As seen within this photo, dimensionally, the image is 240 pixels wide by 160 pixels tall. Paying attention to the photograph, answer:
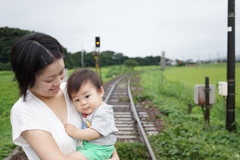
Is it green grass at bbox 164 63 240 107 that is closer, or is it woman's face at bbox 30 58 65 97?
woman's face at bbox 30 58 65 97

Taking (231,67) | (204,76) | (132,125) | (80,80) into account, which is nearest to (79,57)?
(204,76)

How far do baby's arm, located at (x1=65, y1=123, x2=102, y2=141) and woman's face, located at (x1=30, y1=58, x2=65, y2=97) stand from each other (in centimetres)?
22

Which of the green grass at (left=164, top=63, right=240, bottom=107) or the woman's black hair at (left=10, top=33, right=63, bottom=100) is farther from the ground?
the woman's black hair at (left=10, top=33, right=63, bottom=100)

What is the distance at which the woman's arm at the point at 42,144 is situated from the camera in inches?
65.1

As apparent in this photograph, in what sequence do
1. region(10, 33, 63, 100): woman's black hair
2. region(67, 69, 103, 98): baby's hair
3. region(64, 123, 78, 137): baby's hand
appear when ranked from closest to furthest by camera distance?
region(10, 33, 63, 100): woman's black hair, region(64, 123, 78, 137): baby's hand, region(67, 69, 103, 98): baby's hair

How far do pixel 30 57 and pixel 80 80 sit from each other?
40cm

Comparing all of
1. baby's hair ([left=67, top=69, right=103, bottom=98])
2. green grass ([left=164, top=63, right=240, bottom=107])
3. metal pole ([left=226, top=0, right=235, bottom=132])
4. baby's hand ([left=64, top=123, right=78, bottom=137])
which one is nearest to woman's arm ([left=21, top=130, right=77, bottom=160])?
baby's hand ([left=64, top=123, right=78, bottom=137])

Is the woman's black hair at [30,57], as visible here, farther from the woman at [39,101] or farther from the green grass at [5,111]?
the green grass at [5,111]

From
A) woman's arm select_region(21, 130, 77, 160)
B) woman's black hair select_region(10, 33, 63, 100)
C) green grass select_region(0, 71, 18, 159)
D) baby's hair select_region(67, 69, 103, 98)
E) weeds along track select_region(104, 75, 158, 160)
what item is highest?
woman's black hair select_region(10, 33, 63, 100)

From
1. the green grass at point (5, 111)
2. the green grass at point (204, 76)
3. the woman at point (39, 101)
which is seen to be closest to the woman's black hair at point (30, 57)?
the woman at point (39, 101)

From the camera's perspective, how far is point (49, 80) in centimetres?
174

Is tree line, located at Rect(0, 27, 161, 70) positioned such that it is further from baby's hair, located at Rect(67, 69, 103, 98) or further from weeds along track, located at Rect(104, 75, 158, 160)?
A: weeds along track, located at Rect(104, 75, 158, 160)

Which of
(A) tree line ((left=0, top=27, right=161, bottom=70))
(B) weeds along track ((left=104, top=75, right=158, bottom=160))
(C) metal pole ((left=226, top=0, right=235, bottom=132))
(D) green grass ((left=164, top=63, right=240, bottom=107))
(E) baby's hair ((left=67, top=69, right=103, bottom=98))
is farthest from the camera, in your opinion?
(D) green grass ((left=164, top=63, right=240, bottom=107))

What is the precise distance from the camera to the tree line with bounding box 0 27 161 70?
341cm
